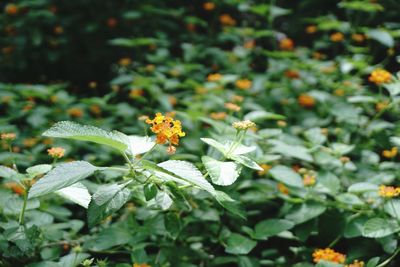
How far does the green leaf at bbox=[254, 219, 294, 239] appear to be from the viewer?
1.28m

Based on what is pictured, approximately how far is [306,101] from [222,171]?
1.42 metres

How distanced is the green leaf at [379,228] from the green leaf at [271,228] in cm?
22

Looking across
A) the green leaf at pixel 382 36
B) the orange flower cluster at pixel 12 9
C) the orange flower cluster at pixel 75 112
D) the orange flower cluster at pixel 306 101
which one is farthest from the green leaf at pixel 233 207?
the orange flower cluster at pixel 12 9

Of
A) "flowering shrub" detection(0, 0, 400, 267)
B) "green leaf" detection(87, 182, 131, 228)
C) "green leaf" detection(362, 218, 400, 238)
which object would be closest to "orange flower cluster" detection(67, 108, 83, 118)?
"flowering shrub" detection(0, 0, 400, 267)

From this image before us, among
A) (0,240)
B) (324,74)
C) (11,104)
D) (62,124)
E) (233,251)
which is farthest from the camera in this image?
(324,74)

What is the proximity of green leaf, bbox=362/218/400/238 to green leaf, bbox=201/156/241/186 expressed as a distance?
46 cm

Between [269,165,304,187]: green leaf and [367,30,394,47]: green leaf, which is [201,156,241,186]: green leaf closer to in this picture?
[269,165,304,187]: green leaf

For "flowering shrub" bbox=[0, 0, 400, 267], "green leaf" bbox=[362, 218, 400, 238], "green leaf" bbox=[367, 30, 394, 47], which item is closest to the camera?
"flowering shrub" bbox=[0, 0, 400, 267]

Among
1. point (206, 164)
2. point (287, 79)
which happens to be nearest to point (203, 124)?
point (287, 79)

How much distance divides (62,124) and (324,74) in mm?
1865

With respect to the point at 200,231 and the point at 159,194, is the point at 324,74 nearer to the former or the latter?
the point at 200,231

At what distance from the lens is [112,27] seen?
3.25m

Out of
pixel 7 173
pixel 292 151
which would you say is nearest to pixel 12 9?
pixel 7 173

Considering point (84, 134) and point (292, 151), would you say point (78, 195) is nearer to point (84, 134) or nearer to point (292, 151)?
point (84, 134)
